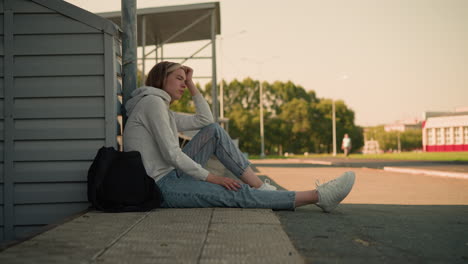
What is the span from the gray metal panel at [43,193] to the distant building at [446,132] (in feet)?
206

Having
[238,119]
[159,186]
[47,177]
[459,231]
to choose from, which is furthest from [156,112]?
[238,119]

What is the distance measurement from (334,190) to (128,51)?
2.31m

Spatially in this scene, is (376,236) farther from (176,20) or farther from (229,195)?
(176,20)

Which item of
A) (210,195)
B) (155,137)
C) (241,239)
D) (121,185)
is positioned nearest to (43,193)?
(121,185)

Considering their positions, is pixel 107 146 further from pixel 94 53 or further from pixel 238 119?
pixel 238 119

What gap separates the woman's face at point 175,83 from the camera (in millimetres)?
4586

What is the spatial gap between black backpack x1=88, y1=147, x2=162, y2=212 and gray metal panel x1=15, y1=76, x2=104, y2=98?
81 centimetres

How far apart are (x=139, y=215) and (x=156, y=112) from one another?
0.87 meters

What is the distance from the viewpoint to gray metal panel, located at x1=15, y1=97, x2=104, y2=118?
15.1 ft

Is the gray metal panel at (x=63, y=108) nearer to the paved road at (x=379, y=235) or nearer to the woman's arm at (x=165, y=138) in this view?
the woman's arm at (x=165, y=138)

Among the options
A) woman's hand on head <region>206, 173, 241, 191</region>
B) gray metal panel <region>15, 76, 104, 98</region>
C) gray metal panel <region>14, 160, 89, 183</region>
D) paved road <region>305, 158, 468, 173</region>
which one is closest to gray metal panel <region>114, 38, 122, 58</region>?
gray metal panel <region>15, 76, 104, 98</region>

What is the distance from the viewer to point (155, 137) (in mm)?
4250

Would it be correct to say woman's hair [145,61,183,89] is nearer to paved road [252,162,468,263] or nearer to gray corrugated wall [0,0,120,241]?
gray corrugated wall [0,0,120,241]

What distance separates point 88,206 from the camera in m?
4.66
